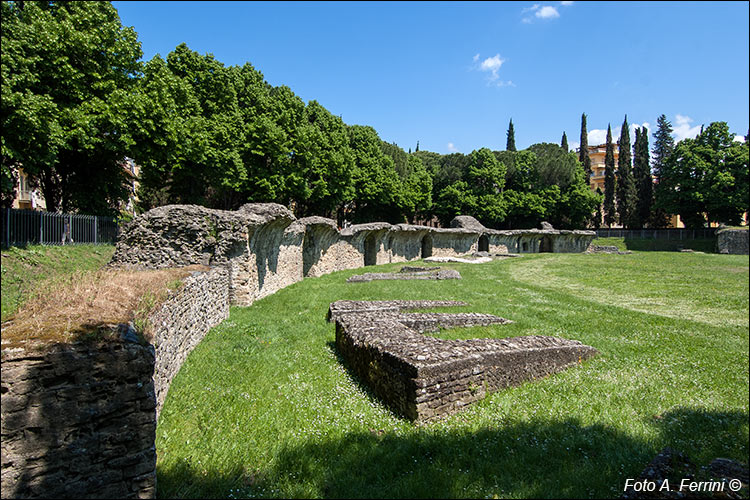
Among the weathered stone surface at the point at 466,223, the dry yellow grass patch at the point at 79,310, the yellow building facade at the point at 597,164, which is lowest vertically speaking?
the dry yellow grass patch at the point at 79,310

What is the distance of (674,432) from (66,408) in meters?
6.48

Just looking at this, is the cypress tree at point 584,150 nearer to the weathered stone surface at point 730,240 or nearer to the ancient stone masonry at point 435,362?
the weathered stone surface at point 730,240

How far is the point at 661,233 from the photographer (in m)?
46.1

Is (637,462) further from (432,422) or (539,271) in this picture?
(539,271)

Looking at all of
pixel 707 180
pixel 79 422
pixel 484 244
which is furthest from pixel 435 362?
pixel 707 180

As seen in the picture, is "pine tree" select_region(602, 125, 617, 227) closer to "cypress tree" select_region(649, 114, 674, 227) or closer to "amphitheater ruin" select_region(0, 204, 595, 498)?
"cypress tree" select_region(649, 114, 674, 227)

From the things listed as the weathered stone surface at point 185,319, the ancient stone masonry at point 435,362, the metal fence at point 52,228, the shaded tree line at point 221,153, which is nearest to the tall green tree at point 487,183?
the shaded tree line at point 221,153

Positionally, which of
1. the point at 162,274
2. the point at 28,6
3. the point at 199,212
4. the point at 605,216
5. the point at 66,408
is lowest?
the point at 66,408

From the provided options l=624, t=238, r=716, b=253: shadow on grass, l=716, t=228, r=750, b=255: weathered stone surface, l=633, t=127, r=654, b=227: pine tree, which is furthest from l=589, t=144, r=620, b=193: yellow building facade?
l=716, t=228, r=750, b=255: weathered stone surface

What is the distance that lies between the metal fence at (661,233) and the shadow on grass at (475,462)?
4696 centimetres

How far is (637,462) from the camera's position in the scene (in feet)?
12.7

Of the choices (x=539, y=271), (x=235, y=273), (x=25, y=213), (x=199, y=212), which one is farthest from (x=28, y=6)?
(x=539, y=271)

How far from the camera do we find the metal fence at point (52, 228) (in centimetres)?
1297

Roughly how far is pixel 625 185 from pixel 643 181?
Result: 2.15 meters
